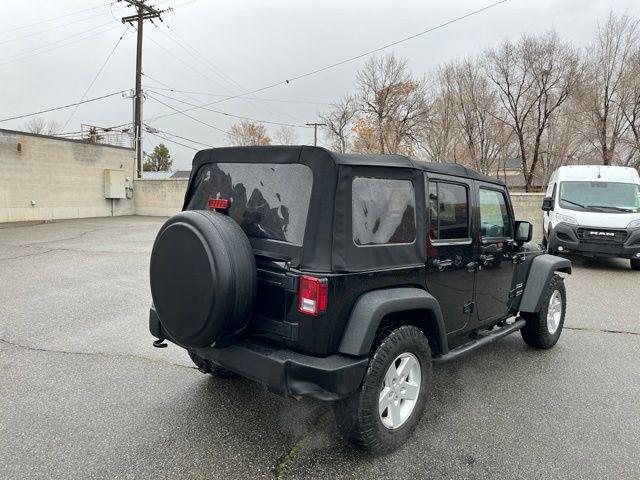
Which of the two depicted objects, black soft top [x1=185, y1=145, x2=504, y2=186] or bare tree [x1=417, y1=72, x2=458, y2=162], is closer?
black soft top [x1=185, y1=145, x2=504, y2=186]

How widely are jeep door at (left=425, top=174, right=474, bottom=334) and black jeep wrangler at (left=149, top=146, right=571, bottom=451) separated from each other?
0.01 meters

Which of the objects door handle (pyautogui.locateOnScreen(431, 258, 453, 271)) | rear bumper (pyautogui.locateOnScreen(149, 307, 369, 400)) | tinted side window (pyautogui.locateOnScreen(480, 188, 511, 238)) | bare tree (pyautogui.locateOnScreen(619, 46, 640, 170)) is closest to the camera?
rear bumper (pyautogui.locateOnScreen(149, 307, 369, 400))

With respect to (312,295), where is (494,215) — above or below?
above

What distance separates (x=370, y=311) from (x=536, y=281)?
2532mm

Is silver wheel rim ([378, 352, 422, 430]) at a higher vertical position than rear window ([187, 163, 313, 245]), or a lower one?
lower

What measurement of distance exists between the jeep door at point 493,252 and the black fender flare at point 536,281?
0.29 m

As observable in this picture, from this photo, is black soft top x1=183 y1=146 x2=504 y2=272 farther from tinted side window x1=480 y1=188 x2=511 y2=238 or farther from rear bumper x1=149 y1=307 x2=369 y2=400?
tinted side window x1=480 y1=188 x2=511 y2=238

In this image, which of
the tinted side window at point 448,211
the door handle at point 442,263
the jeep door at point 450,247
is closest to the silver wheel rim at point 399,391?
the jeep door at point 450,247

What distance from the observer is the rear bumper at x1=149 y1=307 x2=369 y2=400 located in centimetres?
229

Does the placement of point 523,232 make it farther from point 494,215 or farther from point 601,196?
point 601,196

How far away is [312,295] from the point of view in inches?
91.8

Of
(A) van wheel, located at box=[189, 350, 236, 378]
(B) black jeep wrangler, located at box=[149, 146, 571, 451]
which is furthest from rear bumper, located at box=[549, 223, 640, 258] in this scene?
(A) van wheel, located at box=[189, 350, 236, 378]

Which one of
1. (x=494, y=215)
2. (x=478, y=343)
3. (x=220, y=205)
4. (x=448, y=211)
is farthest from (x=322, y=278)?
(x=494, y=215)

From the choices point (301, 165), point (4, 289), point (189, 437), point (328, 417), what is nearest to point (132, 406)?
point (189, 437)
